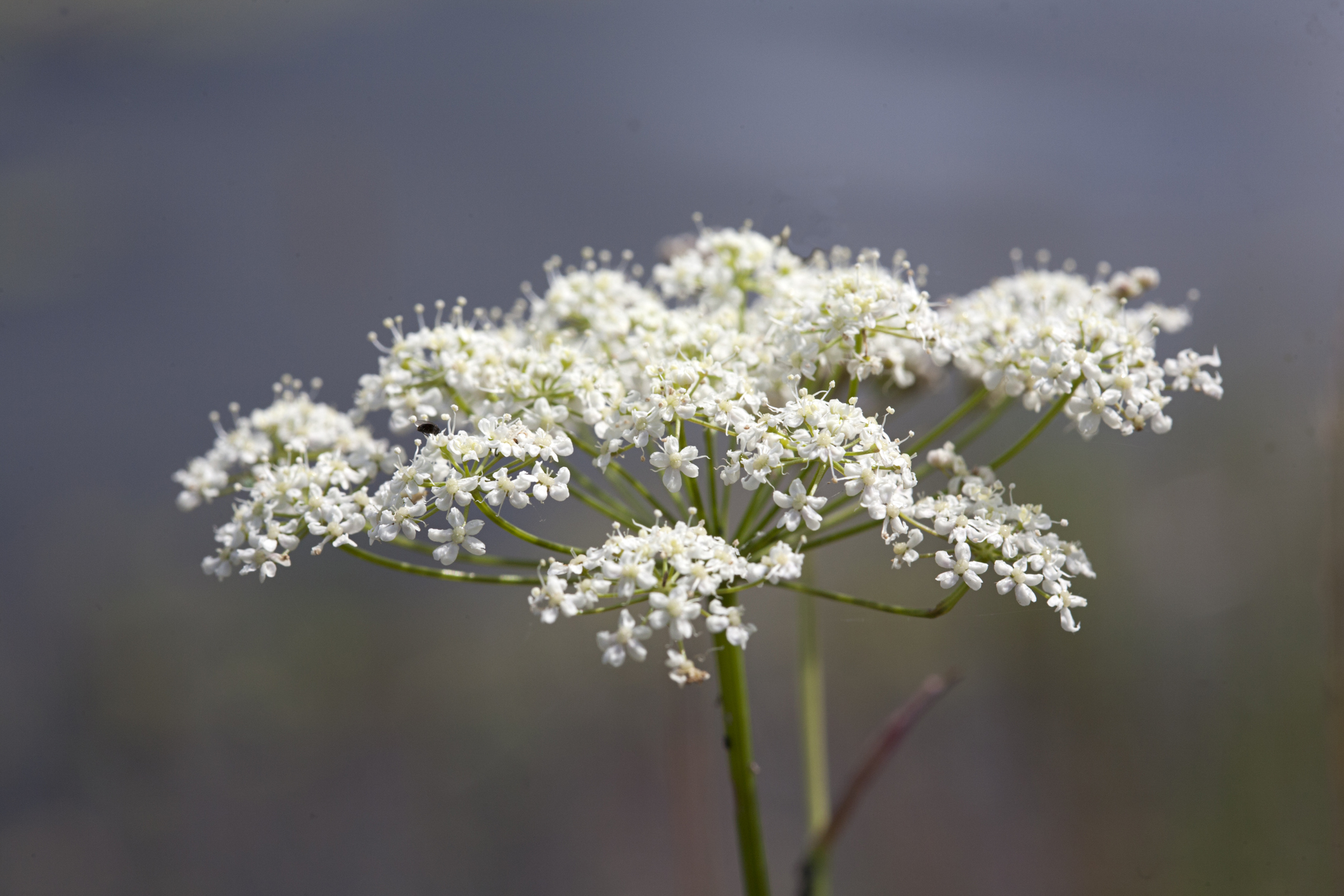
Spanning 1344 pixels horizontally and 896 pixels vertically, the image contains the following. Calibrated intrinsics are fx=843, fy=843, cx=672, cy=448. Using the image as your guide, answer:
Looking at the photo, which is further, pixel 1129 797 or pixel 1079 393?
pixel 1129 797

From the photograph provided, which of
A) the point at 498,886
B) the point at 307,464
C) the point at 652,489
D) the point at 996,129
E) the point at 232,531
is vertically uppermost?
the point at 996,129

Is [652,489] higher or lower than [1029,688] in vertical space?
higher

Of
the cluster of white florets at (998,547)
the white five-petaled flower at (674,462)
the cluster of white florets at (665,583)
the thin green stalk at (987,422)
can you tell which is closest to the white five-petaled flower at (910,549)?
the cluster of white florets at (998,547)

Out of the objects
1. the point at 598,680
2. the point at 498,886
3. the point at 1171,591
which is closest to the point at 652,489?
the point at 598,680

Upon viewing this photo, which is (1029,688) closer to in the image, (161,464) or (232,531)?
(232,531)

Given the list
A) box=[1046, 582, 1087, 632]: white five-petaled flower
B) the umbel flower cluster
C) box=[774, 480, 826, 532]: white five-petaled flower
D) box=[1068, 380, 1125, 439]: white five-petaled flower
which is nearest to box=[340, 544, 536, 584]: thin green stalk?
the umbel flower cluster

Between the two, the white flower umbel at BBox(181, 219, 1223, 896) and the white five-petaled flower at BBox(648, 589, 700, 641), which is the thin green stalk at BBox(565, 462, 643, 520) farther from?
the white five-petaled flower at BBox(648, 589, 700, 641)
